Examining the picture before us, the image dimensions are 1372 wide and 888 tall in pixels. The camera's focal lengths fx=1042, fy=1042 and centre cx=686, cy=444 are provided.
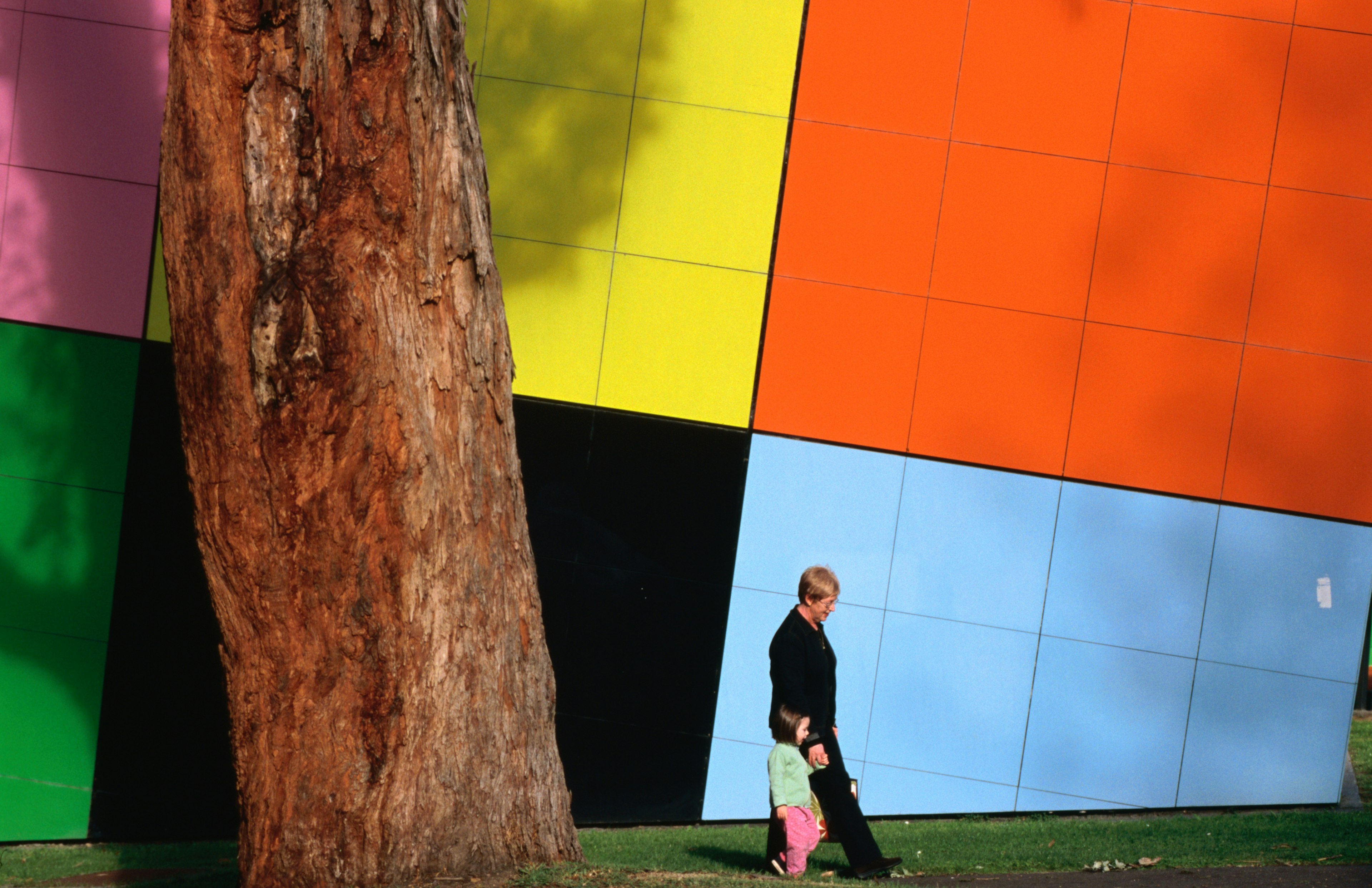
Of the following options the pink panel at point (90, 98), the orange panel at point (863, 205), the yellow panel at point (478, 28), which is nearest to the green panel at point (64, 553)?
the pink panel at point (90, 98)

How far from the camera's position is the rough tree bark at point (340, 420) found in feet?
10.9

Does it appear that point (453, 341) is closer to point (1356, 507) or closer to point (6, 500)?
point (6, 500)

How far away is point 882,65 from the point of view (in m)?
7.48

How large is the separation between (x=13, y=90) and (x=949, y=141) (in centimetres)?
685

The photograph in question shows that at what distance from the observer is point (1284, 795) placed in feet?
24.3

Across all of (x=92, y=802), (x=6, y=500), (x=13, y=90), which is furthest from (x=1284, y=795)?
(x=13, y=90)

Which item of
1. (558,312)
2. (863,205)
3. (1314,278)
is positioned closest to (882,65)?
(863,205)

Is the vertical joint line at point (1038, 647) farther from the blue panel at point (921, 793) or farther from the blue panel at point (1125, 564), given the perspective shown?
the blue panel at point (921, 793)

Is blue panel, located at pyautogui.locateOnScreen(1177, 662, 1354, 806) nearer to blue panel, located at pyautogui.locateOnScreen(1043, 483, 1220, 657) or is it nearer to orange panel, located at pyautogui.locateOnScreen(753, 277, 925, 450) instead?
blue panel, located at pyautogui.locateOnScreen(1043, 483, 1220, 657)

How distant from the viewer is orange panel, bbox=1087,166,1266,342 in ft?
24.5

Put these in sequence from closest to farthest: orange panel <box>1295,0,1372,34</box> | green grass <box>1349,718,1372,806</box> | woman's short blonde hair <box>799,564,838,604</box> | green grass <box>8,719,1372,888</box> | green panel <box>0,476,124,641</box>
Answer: woman's short blonde hair <box>799,564,838,604</box> → green grass <box>8,719,1372,888</box> → orange panel <box>1295,0,1372,34</box> → green panel <box>0,476,124,641</box> → green grass <box>1349,718,1372,806</box>

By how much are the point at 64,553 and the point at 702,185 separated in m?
5.38

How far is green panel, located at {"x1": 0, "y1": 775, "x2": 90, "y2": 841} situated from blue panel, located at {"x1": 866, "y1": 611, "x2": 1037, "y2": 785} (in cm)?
577

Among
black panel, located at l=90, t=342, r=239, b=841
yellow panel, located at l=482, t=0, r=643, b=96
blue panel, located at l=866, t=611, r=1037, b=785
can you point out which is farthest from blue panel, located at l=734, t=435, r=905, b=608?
black panel, located at l=90, t=342, r=239, b=841
